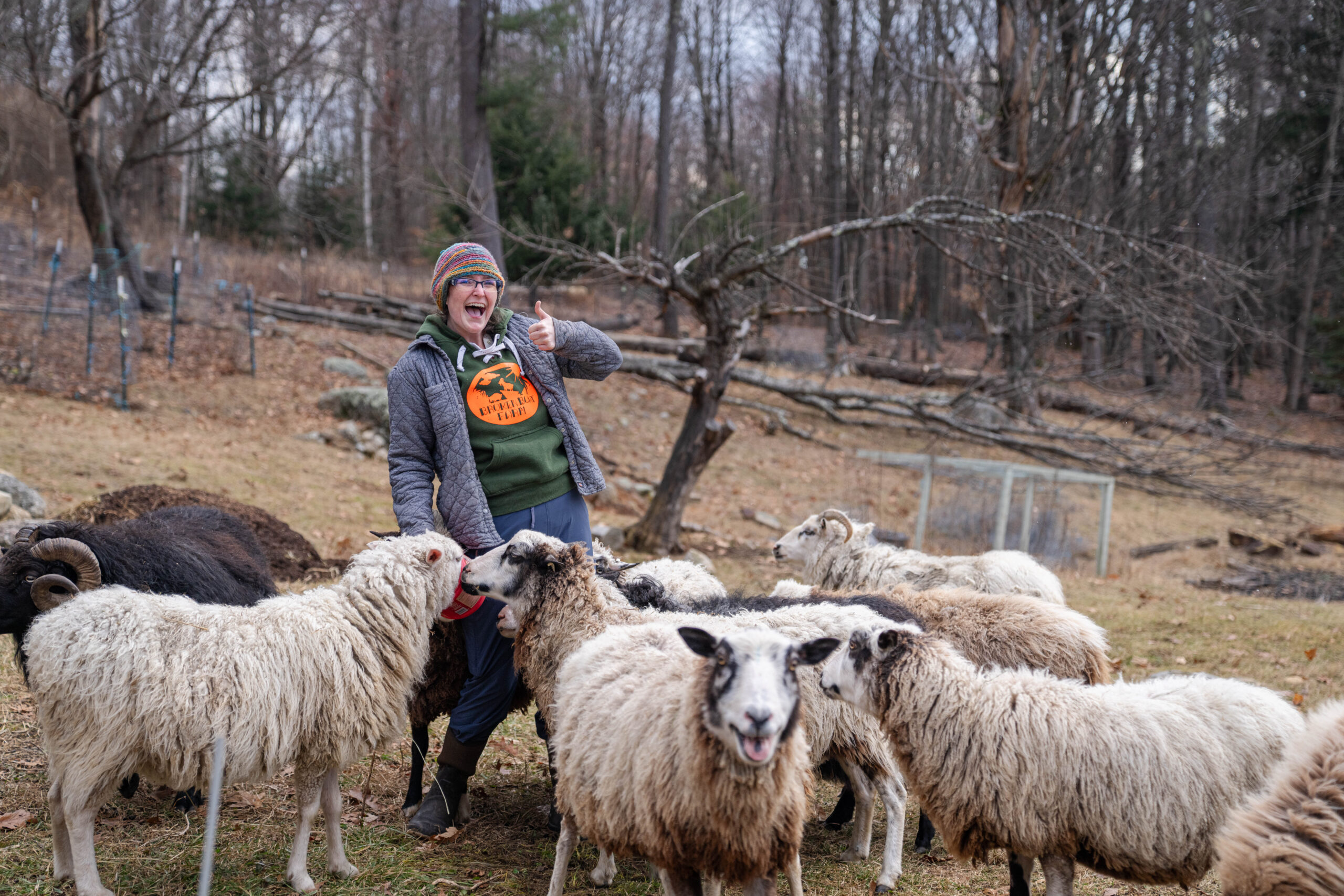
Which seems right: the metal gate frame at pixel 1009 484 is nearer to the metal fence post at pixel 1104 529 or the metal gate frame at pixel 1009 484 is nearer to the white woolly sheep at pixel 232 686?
the metal fence post at pixel 1104 529

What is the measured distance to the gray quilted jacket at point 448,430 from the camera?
14.5 ft

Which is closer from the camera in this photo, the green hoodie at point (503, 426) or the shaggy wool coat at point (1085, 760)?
the shaggy wool coat at point (1085, 760)

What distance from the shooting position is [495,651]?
4.70m

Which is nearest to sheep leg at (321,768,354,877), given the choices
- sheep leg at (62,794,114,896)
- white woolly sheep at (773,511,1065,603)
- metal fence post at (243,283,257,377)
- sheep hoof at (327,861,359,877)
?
sheep hoof at (327,861,359,877)

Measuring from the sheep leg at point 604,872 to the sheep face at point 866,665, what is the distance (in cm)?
126

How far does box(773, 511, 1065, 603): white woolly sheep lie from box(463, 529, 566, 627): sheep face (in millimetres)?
2835

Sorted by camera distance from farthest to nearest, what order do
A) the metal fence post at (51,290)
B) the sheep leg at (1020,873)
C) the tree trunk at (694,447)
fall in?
the metal fence post at (51,290) < the tree trunk at (694,447) < the sheep leg at (1020,873)

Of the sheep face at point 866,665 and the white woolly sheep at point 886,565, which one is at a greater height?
the sheep face at point 866,665

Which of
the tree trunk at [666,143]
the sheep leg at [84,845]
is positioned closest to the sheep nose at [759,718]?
the sheep leg at [84,845]

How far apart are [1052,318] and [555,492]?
1110cm

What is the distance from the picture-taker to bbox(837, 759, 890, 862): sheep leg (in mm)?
4645

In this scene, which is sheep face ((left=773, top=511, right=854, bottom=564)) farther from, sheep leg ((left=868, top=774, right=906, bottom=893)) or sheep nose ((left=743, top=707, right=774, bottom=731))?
sheep nose ((left=743, top=707, right=774, bottom=731))

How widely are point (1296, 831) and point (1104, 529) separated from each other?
34.0ft

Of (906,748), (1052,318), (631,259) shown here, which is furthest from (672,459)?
(906,748)
